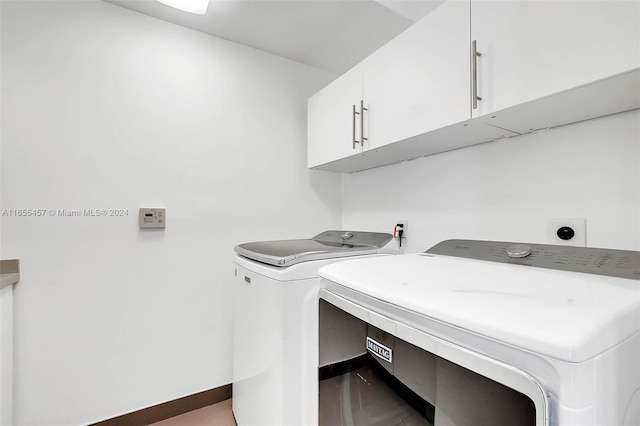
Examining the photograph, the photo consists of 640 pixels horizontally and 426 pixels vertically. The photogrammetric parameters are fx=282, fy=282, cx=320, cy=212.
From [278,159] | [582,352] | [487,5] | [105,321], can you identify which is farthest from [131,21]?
[582,352]

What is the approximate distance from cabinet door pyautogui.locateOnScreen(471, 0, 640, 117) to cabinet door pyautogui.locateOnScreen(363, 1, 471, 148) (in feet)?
0.19

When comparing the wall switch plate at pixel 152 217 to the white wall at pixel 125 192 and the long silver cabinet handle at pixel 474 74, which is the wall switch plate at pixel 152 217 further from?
the long silver cabinet handle at pixel 474 74

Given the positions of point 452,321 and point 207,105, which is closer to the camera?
point 452,321

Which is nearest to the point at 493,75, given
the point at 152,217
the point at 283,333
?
the point at 283,333

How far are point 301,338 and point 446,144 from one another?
3.37 ft

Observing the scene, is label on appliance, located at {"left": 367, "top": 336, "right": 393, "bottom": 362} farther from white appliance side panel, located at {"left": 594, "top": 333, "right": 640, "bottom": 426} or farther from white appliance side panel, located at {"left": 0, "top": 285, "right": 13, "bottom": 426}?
white appliance side panel, located at {"left": 0, "top": 285, "right": 13, "bottom": 426}

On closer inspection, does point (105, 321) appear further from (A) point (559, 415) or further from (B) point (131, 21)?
(A) point (559, 415)

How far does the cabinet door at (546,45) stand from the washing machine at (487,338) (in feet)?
1.60

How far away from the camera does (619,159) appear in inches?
34.7

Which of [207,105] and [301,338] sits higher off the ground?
[207,105]

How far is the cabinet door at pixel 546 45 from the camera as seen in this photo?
0.65 meters

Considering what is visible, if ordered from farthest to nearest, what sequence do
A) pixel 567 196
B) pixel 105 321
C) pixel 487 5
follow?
1. pixel 105 321
2. pixel 567 196
3. pixel 487 5

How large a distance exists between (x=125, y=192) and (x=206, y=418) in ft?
4.27

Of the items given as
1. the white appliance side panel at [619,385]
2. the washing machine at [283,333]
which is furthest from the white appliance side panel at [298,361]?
the white appliance side panel at [619,385]
